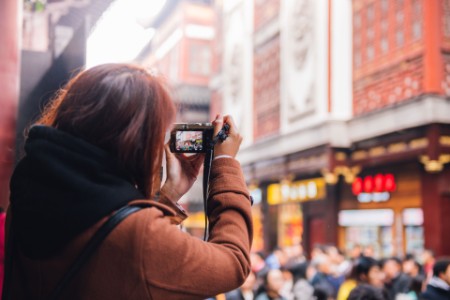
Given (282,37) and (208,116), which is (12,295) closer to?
(282,37)

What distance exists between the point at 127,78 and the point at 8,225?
0.45 m

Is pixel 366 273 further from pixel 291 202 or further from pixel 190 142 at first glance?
pixel 291 202

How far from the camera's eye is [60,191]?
121 centimetres

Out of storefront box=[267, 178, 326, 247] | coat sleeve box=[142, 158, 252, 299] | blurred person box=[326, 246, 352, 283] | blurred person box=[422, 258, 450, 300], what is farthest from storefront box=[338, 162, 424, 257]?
coat sleeve box=[142, 158, 252, 299]

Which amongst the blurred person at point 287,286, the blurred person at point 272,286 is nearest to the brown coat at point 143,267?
the blurred person at point 272,286

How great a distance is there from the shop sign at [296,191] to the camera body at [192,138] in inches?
592

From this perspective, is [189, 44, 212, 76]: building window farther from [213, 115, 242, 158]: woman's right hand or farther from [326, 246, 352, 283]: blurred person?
[213, 115, 242, 158]: woman's right hand

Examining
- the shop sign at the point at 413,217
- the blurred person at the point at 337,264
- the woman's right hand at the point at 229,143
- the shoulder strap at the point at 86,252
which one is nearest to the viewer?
the shoulder strap at the point at 86,252

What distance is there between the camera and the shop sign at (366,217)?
44.5 feet

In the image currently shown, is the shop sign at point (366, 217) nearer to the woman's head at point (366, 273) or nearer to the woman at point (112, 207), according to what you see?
the woman's head at point (366, 273)

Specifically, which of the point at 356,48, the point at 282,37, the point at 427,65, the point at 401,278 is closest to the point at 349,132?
the point at 356,48

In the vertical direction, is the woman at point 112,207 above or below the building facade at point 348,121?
below

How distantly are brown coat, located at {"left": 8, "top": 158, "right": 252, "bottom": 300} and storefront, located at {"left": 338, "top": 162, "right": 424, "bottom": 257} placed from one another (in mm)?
11501

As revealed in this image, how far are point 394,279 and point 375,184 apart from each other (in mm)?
5929
